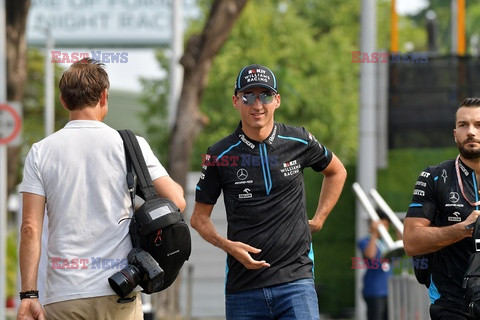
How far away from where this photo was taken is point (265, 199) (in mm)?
7336

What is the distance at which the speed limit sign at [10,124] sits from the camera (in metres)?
16.3

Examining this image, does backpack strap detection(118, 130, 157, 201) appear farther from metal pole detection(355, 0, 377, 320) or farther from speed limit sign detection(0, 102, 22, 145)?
metal pole detection(355, 0, 377, 320)

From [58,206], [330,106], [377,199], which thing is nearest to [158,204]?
[58,206]

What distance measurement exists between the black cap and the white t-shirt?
4.07 ft

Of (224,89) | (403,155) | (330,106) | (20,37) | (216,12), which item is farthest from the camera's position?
(330,106)

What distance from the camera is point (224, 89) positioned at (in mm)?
45000

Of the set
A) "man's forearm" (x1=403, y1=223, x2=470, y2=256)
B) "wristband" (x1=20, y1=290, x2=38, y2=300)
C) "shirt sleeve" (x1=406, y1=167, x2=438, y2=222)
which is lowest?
"wristband" (x1=20, y1=290, x2=38, y2=300)

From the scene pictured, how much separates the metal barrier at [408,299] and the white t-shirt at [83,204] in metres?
4.04

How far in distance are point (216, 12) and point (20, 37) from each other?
3326 mm

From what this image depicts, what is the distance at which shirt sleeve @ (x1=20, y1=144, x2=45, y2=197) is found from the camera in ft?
20.7

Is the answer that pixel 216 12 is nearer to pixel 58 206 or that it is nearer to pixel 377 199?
pixel 377 199

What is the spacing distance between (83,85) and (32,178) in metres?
0.51

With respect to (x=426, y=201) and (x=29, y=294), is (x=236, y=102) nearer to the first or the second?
(x=426, y=201)

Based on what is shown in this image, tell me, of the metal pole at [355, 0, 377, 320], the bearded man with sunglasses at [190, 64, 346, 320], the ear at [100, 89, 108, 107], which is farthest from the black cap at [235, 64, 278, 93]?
the metal pole at [355, 0, 377, 320]
